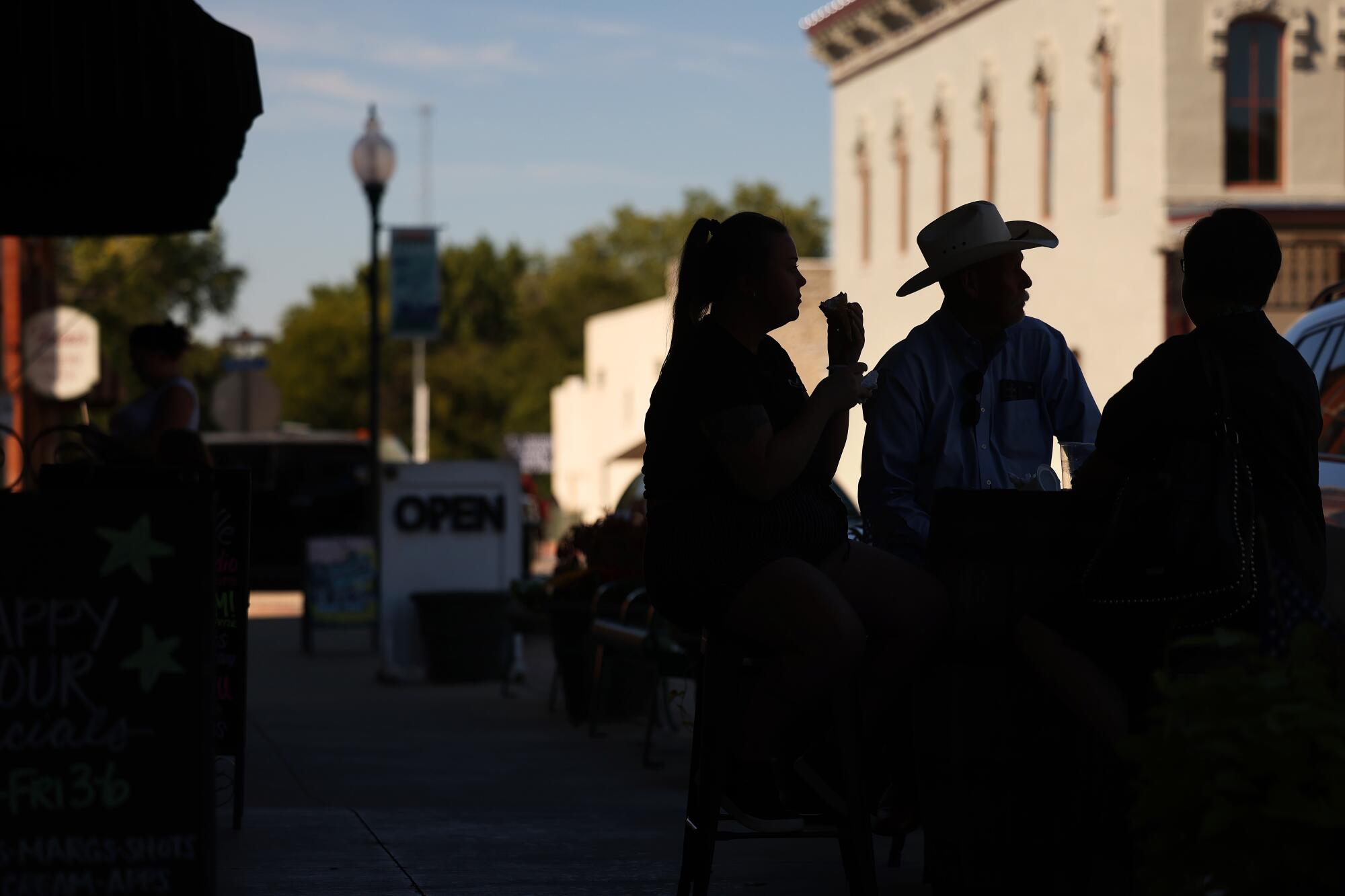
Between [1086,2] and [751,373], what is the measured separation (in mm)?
28733

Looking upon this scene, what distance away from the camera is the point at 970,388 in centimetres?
610

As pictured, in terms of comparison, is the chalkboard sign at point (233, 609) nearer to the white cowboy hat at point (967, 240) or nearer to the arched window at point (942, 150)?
the white cowboy hat at point (967, 240)

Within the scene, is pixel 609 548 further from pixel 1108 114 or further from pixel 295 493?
pixel 1108 114

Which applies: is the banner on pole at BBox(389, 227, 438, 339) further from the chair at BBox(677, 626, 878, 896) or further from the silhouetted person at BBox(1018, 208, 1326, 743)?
the silhouetted person at BBox(1018, 208, 1326, 743)

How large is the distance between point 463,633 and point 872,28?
2661 centimetres

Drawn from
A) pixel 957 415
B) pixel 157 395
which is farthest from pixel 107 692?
pixel 157 395

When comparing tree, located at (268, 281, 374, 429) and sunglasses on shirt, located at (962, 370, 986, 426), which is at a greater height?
tree, located at (268, 281, 374, 429)

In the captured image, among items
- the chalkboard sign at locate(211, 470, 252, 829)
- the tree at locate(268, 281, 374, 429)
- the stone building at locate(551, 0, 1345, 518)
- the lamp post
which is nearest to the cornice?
the stone building at locate(551, 0, 1345, 518)

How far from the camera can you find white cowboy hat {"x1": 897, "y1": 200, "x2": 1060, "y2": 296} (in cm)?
609

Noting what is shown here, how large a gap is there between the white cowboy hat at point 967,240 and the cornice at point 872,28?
99.6ft

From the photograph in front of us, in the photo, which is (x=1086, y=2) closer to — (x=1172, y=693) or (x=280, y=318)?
(x=1172, y=693)

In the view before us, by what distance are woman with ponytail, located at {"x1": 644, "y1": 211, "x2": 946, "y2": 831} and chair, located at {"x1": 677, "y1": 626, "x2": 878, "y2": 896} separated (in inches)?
2.5

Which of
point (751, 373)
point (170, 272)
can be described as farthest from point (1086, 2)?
Answer: point (170, 272)

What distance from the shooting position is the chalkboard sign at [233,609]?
7305 millimetres
